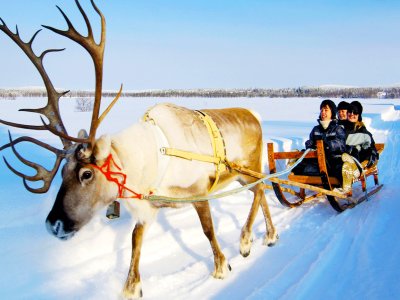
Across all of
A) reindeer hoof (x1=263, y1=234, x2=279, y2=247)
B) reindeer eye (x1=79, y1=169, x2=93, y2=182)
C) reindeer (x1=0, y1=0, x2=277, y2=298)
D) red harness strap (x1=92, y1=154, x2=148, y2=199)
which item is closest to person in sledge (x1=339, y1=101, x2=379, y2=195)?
reindeer hoof (x1=263, y1=234, x2=279, y2=247)

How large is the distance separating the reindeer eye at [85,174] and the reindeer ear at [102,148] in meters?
0.12

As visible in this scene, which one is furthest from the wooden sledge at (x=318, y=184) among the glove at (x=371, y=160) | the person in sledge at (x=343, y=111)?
the person in sledge at (x=343, y=111)

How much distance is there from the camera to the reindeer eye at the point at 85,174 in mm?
3107

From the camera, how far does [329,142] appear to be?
613 centimetres

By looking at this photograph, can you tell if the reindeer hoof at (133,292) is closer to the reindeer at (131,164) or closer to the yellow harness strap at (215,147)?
the reindeer at (131,164)

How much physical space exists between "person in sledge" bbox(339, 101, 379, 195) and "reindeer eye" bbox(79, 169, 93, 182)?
3.88m

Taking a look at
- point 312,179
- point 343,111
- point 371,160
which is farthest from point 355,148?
point 312,179

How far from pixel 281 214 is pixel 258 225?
0.53 metres

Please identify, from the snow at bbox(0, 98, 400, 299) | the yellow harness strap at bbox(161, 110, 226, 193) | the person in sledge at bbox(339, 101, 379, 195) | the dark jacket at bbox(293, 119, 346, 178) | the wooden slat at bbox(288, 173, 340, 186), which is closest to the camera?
the snow at bbox(0, 98, 400, 299)

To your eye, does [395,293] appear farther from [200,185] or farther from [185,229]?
[185,229]

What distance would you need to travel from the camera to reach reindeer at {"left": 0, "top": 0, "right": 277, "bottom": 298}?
3.11 metres

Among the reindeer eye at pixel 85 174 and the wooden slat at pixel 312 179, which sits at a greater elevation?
the reindeer eye at pixel 85 174

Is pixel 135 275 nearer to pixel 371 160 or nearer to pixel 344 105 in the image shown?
pixel 371 160

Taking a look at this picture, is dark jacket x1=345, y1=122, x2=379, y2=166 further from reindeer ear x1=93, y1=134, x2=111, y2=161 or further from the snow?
reindeer ear x1=93, y1=134, x2=111, y2=161
